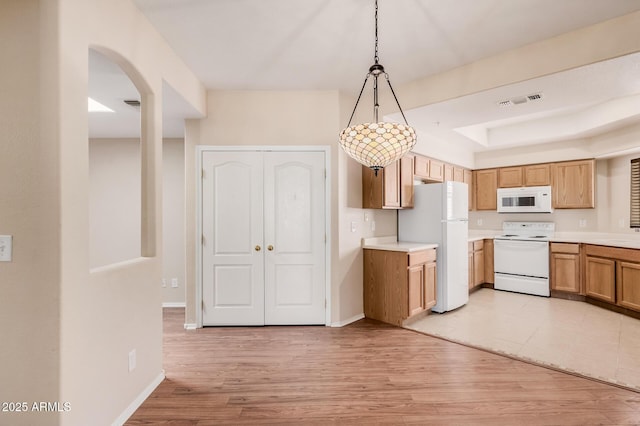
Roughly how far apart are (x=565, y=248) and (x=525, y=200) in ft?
3.21

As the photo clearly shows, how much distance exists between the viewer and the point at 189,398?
2172mm

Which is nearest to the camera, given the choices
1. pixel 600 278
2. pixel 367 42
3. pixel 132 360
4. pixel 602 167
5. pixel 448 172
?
Answer: pixel 132 360

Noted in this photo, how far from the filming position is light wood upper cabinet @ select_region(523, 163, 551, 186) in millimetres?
5109

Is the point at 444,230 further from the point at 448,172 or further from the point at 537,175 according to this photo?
the point at 537,175

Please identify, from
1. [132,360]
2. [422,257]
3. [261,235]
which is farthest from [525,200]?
[132,360]

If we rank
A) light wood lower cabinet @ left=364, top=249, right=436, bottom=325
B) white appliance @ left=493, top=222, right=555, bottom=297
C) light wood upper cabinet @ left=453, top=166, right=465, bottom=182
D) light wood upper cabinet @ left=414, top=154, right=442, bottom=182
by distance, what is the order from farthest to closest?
light wood upper cabinet @ left=453, top=166, right=465, bottom=182, white appliance @ left=493, top=222, right=555, bottom=297, light wood upper cabinet @ left=414, top=154, right=442, bottom=182, light wood lower cabinet @ left=364, top=249, right=436, bottom=325

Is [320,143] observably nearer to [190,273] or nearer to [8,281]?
[190,273]

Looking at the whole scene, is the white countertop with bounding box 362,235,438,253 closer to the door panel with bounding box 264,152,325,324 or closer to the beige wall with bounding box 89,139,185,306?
the door panel with bounding box 264,152,325,324

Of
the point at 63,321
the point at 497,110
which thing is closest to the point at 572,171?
the point at 497,110

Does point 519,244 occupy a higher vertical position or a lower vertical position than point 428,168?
lower

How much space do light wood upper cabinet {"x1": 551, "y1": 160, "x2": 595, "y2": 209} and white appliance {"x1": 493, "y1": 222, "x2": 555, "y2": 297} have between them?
1.63ft

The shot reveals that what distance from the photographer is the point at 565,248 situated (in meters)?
4.64

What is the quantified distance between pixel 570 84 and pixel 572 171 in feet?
9.48

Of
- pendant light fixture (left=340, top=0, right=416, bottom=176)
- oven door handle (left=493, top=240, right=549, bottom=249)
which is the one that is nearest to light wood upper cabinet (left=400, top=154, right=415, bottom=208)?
pendant light fixture (left=340, top=0, right=416, bottom=176)
